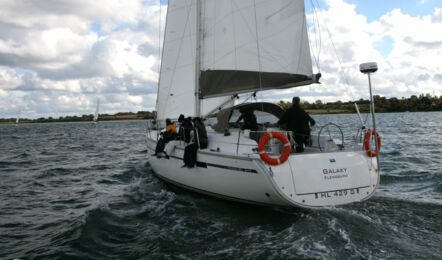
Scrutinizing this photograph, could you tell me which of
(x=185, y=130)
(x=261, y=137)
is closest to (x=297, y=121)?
(x=261, y=137)

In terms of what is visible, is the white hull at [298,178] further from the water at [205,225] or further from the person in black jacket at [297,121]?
the person in black jacket at [297,121]

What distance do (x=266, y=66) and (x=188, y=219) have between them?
445 centimetres

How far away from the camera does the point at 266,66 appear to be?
10.5 metres

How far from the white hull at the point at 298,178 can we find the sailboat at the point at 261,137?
2 centimetres

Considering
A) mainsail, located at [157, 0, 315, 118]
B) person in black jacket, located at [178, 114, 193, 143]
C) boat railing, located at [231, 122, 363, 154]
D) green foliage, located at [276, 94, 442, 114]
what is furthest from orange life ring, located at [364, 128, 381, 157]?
green foliage, located at [276, 94, 442, 114]

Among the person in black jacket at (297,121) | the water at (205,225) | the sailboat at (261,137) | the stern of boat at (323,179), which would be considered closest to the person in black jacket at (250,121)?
the sailboat at (261,137)

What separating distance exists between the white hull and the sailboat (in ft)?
0.06

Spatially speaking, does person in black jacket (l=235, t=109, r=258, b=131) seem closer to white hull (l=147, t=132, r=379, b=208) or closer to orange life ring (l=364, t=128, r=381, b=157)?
white hull (l=147, t=132, r=379, b=208)

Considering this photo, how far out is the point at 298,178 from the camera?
25.3 feet

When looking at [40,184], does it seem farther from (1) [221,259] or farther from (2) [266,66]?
(1) [221,259]

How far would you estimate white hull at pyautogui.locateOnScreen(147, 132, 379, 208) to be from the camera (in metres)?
7.67

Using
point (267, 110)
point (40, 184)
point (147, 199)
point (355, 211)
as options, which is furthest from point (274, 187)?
point (40, 184)

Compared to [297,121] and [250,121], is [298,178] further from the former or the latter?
[250,121]

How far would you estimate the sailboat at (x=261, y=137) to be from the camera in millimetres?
7773
